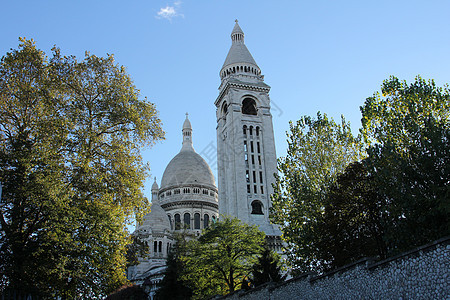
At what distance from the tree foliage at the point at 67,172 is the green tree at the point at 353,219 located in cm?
975

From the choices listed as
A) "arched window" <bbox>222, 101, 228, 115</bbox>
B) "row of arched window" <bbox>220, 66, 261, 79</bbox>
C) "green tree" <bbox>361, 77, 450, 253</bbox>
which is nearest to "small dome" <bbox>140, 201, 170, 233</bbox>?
"arched window" <bbox>222, 101, 228, 115</bbox>

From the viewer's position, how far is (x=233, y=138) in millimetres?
56656

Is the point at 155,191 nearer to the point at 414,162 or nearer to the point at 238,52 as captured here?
the point at 238,52

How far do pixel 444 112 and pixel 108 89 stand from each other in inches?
618

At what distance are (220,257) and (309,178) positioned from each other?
10.3 metres

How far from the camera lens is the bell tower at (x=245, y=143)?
53.4 meters

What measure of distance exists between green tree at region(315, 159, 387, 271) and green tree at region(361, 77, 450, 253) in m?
1.45

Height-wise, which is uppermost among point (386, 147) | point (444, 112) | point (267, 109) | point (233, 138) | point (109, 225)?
point (267, 109)

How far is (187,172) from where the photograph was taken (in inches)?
3435

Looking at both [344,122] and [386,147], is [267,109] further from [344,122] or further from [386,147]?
[386,147]

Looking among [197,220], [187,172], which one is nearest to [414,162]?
[197,220]

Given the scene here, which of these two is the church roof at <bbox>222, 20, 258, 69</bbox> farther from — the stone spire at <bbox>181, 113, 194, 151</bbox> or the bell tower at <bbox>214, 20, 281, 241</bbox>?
the stone spire at <bbox>181, 113, 194, 151</bbox>

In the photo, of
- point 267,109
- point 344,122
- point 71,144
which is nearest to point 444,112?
point 344,122

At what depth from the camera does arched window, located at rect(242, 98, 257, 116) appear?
200 ft
